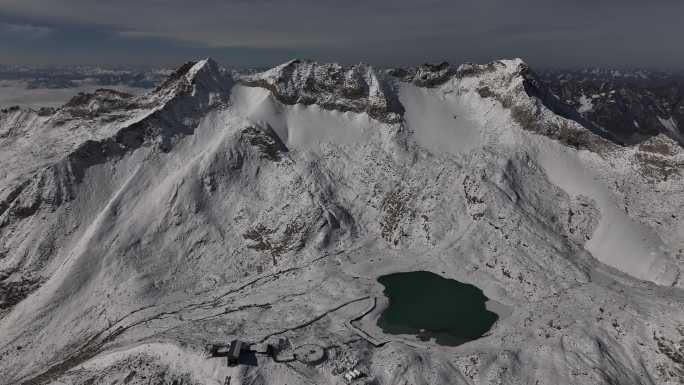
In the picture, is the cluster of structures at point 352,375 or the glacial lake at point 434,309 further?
the glacial lake at point 434,309

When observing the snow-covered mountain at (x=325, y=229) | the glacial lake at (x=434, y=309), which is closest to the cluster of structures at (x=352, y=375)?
the snow-covered mountain at (x=325, y=229)

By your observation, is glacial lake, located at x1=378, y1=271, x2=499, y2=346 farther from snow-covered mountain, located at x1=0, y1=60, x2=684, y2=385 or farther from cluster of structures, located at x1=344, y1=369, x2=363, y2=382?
cluster of structures, located at x1=344, y1=369, x2=363, y2=382

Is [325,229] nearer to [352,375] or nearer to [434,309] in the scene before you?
[434,309]

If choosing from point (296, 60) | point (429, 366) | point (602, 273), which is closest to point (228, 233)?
point (429, 366)

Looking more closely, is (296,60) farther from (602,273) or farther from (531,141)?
(602,273)

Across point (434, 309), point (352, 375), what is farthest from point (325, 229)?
point (352, 375)

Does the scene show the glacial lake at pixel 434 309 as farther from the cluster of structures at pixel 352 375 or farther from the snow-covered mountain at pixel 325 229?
the cluster of structures at pixel 352 375

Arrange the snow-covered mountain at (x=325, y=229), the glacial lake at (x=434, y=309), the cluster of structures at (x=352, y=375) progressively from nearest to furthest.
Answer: the cluster of structures at (x=352, y=375), the snow-covered mountain at (x=325, y=229), the glacial lake at (x=434, y=309)
